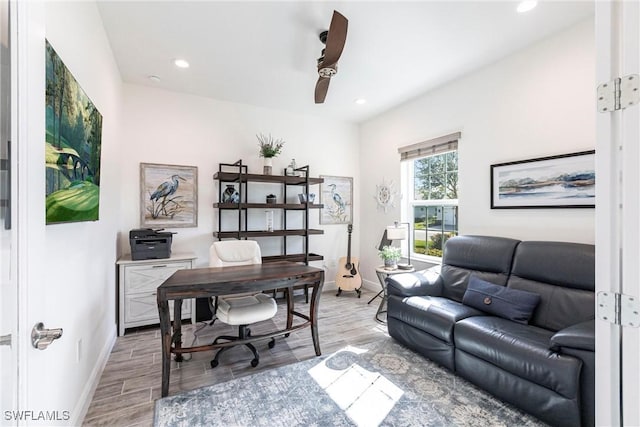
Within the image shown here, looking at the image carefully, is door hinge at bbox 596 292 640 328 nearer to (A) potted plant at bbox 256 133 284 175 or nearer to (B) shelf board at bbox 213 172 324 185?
(B) shelf board at bbox 213 172 324 185

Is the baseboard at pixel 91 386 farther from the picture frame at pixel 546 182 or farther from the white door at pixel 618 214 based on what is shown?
the picture frame at pixel 546 182

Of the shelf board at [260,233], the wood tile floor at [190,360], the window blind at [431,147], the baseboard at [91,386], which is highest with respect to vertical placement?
the window blind at [431,147]

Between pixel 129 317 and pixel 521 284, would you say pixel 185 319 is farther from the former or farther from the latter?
pixel 521 284

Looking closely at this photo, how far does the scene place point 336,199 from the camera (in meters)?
4.82

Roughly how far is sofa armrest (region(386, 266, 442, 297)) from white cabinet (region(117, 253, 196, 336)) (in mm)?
2328

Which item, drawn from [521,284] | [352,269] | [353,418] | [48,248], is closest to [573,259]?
[521,284]

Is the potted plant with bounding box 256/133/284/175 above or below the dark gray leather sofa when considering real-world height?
above

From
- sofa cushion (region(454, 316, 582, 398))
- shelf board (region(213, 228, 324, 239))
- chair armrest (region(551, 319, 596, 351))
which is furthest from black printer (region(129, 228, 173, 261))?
chair armrest (region(551, 319, 596, 351))

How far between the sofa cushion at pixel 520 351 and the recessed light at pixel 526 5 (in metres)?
2.34

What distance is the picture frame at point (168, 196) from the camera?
11.6ft

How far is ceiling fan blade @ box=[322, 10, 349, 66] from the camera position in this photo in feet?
6.21

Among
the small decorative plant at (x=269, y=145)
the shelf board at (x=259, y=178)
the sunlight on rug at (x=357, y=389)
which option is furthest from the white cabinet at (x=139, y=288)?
the sunlight on rug at (x=357, y=389)

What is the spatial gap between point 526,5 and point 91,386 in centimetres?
415

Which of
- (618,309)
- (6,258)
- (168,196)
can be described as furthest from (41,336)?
(168,196)
